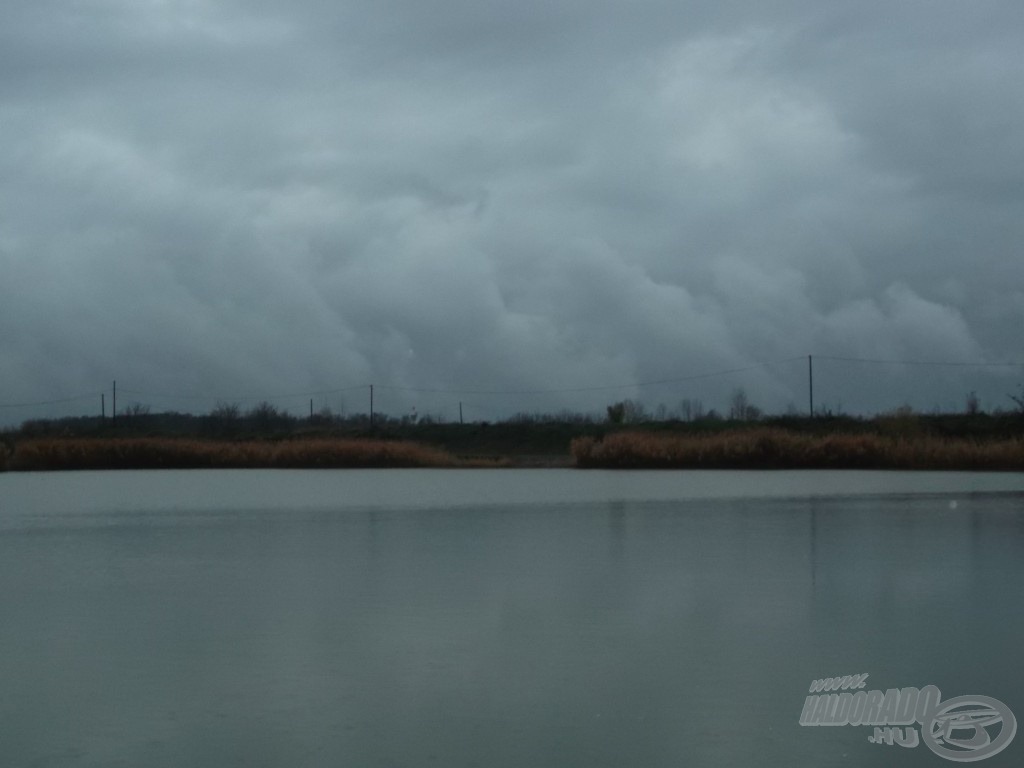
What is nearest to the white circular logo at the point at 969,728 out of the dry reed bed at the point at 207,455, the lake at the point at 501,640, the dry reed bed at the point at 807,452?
the lake at the point at 501,640

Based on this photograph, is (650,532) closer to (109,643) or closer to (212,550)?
(212,550)

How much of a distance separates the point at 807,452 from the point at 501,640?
20.1 metres

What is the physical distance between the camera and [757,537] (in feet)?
29.8

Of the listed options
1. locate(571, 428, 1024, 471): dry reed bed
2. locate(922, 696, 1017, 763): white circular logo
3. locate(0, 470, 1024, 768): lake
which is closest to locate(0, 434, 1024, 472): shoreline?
locate(571, 428, 1024, 471): dry reed bed

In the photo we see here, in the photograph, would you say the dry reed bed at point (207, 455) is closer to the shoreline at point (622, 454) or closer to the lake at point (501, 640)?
the shoreline at point (622, 454)

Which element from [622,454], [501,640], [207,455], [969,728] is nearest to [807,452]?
[622,454]

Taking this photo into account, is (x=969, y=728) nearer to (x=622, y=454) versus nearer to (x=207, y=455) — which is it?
(x=622, y=454)

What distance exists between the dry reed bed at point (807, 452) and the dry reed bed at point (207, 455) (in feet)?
16.4

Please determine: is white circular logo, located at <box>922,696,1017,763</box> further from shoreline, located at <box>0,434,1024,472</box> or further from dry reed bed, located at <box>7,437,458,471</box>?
dry reed bed, located at <box>7,437,458,471</box>

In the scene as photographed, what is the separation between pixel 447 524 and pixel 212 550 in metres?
2.60

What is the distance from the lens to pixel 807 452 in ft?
79.4

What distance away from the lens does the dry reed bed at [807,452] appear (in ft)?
78.1

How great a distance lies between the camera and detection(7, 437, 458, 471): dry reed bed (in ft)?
83.4

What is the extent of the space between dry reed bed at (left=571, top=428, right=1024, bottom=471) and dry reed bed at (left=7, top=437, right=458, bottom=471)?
4.99 metres
